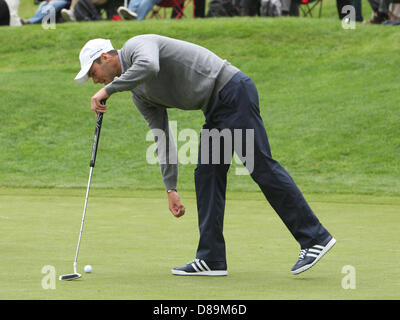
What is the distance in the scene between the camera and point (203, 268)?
5703 millimetres

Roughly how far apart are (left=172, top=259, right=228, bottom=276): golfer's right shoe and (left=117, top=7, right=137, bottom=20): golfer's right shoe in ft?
50.1

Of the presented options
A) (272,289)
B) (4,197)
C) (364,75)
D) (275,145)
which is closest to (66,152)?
(275,145)

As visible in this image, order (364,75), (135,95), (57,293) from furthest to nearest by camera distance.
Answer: (364,75), (135,95), (57,293)

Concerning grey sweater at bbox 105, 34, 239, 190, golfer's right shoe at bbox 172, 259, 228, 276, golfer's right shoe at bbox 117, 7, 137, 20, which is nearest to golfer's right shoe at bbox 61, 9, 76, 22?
golfer's right shoe at bbox 117, 7, 137, 20

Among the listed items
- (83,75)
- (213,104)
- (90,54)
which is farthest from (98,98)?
(213,104)

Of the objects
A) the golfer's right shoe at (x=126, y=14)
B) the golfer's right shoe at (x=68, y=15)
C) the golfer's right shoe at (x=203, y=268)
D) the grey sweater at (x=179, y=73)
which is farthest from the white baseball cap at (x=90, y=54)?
the golfer's right shoe at (x=68, y=15)

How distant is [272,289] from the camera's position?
5016 mm

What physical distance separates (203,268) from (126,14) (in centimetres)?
1562

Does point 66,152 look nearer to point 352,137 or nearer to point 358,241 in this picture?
point 352,137

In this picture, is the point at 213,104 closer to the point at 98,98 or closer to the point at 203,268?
the point at 98,98

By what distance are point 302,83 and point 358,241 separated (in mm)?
10602

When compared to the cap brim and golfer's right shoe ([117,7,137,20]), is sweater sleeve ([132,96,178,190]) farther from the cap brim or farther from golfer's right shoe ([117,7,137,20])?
golfer's right shoe ([117,7,137,20])

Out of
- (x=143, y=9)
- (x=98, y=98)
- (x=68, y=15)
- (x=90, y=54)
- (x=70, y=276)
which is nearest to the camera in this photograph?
(x=70, y=276)

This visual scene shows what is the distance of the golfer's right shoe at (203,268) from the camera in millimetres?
5641
